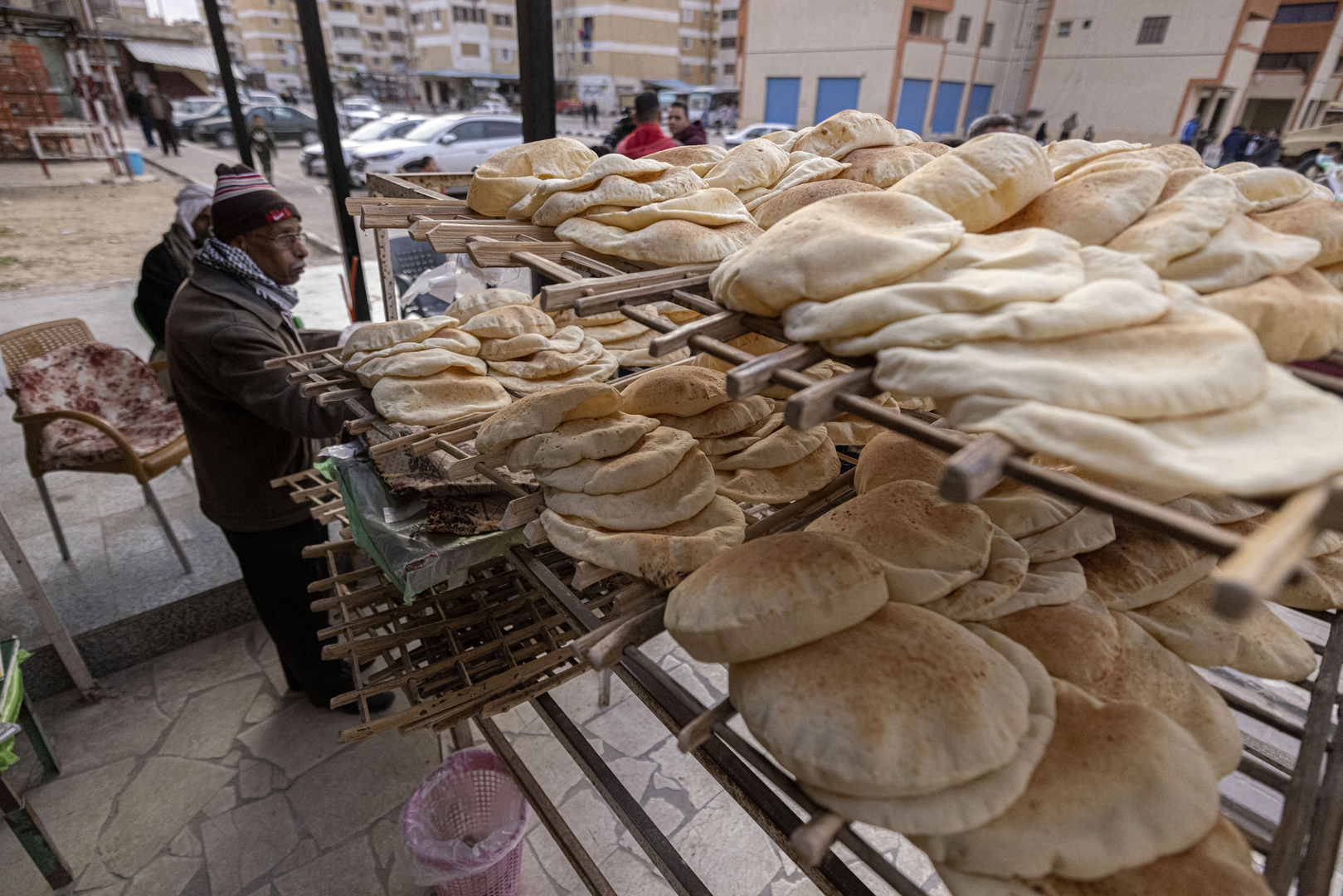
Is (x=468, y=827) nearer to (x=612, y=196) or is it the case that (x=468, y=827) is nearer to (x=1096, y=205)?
(x=612, y=196)

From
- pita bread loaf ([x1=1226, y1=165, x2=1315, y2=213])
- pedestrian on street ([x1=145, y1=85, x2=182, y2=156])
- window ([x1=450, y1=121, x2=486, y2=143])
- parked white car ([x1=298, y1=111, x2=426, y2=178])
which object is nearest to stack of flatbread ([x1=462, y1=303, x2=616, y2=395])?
pita bread loaf ([x1=1226, y1=165, x2=1315, y2=213])

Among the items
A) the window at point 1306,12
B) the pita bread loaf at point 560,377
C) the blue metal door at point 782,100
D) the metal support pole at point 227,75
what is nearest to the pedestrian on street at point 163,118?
the metal support pole at point 227,75

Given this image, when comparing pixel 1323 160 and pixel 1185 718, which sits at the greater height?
pixel 1323 160

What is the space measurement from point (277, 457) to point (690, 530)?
8.66 ft

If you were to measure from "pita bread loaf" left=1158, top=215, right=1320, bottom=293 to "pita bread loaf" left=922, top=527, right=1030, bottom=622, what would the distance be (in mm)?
689

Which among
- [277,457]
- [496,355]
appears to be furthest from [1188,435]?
[277,457]

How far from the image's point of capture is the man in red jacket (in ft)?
18.3

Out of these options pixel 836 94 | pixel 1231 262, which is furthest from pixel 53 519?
pixel 836 94

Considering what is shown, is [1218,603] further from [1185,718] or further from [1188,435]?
[1185,718]

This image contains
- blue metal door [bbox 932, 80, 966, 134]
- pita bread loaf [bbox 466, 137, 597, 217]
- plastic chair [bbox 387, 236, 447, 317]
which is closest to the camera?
pita bread loaf [bbox 466, 137, 597, 217]

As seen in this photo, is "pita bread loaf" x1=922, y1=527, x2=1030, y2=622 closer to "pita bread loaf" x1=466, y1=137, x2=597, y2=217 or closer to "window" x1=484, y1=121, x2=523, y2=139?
"pita bread loaf" x1=466, y1=137, x2=597, y2=217

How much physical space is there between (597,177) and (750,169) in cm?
61

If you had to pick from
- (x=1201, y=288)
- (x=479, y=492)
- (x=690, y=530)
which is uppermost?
(x=1201, y=288)

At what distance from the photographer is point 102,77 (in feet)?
87.3
